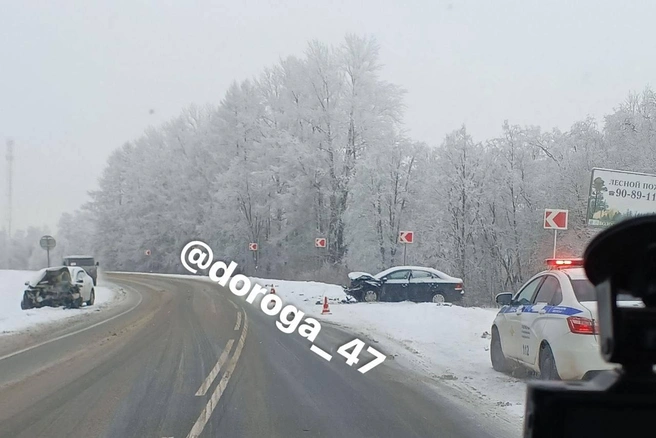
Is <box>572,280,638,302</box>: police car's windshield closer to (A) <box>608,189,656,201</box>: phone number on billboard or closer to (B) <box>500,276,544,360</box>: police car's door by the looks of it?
(B) <box>500,276,544,360</box>: police car's door

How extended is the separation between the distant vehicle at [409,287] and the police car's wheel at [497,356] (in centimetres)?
1481

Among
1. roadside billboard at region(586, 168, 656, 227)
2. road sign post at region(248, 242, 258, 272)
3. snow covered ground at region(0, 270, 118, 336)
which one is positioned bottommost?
snow covered ground at region(0, 270, 118, 336)

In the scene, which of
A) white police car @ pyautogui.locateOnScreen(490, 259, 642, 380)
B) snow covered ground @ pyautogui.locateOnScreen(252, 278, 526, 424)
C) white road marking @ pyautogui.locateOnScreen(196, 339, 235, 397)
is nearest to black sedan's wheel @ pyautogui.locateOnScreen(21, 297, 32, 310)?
snow covered ground @ pyautogui.locateOnScreen(252, 278, 526, 424)

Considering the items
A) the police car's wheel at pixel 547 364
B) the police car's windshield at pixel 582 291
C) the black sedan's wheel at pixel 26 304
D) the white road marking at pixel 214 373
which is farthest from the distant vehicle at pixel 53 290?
the police car's windshield at pixel 582 291

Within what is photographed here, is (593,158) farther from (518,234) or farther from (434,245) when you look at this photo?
(434,245)

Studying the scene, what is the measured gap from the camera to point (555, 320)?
8.10 metres

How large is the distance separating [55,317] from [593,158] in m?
30.3

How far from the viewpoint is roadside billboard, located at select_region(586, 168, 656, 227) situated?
67.5 ft

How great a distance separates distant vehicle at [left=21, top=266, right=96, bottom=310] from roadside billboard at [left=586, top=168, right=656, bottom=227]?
18.0 m

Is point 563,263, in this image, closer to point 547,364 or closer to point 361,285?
point 547,364

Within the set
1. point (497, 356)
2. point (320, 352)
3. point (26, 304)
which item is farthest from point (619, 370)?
point (26, 304)

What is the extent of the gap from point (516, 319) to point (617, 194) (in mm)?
12686

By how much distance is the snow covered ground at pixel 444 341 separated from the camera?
9.05m

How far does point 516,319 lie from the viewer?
31.5 ft
